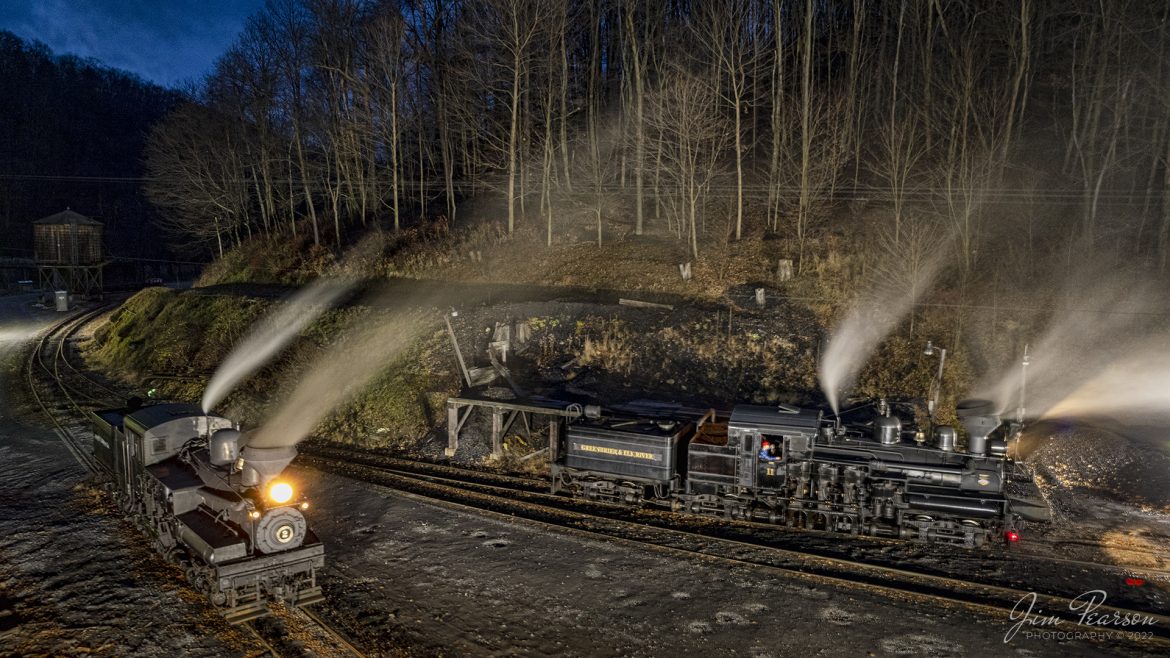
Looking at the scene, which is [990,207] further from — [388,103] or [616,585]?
[388,103]

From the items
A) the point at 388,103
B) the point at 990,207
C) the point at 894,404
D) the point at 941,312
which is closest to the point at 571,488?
the point at 894,404

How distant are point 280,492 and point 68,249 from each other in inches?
2264

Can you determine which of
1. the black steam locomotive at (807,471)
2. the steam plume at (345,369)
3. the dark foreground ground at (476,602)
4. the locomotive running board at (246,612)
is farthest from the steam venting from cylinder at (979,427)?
the steam plume at (345,369)

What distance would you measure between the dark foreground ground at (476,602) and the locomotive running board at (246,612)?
0.94ft

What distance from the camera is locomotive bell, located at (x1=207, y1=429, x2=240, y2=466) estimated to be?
13.6m

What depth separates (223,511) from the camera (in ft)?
42.7

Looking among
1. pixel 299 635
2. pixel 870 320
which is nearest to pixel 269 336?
pixel 299 635

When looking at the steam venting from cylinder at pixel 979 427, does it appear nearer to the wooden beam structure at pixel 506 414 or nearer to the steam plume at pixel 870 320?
the steam plume at pixel 870 320

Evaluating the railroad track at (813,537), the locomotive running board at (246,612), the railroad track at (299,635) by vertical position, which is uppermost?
the railroad track at (813,537)

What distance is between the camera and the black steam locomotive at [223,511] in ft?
39.9

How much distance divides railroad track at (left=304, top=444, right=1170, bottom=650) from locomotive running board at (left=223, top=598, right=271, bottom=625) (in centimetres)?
594

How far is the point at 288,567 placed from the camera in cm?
1244

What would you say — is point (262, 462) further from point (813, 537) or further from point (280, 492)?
point (813, 537)

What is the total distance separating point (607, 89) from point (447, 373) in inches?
1278
